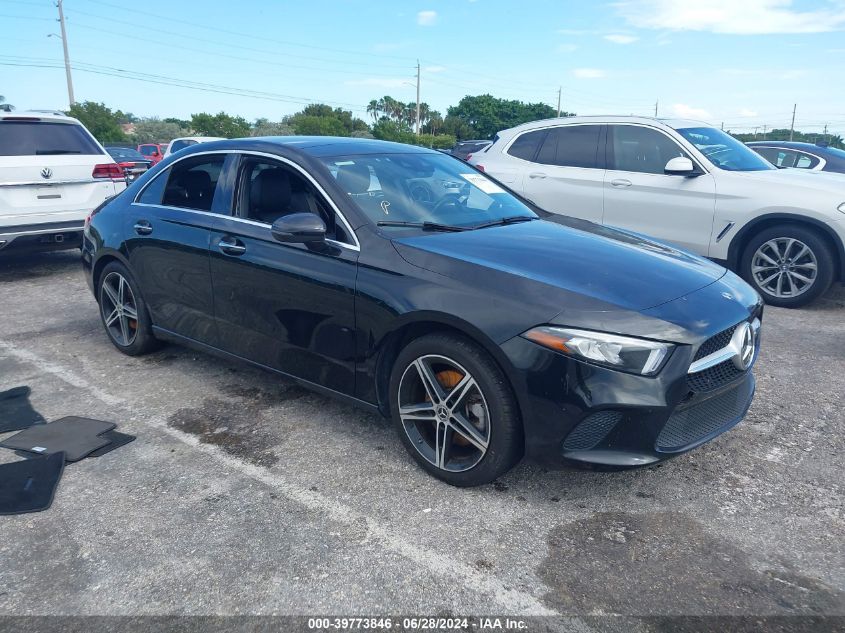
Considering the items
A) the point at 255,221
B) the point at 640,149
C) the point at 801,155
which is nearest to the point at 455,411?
the point at 255,221

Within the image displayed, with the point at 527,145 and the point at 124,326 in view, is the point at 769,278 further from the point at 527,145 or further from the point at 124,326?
the point at 124,326

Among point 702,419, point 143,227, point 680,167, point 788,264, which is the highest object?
point 680,167

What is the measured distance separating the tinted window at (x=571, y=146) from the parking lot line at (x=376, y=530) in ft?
17.5

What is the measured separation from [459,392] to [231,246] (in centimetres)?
178

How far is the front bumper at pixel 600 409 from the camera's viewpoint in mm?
2748

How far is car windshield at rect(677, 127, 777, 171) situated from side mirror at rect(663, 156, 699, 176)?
0.32 m

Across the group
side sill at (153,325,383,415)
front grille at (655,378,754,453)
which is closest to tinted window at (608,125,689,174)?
front grille at (655,378,754,453)

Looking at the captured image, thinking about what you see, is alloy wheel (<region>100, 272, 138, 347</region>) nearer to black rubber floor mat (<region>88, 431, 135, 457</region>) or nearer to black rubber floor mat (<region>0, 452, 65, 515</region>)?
black rubber floor mat (<region>88, 431, 135, 457</region>)

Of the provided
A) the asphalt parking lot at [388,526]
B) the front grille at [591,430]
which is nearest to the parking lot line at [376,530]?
the asphalt parking lot at [388,526]

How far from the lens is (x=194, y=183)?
4.54m

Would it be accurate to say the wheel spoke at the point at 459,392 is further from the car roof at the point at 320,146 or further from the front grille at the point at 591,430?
the car roof at the point at 320,146

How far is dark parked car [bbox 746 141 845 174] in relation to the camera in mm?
9727

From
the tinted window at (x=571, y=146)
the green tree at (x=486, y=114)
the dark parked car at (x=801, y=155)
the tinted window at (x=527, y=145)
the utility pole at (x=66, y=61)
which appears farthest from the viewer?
the green tree at (x=486, y=114)

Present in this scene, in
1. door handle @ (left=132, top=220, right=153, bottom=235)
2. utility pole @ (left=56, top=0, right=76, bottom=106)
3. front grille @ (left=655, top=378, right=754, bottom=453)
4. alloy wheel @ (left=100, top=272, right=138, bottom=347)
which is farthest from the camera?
utility pole @ (left=56, top=0, right=76, bottom=106)
